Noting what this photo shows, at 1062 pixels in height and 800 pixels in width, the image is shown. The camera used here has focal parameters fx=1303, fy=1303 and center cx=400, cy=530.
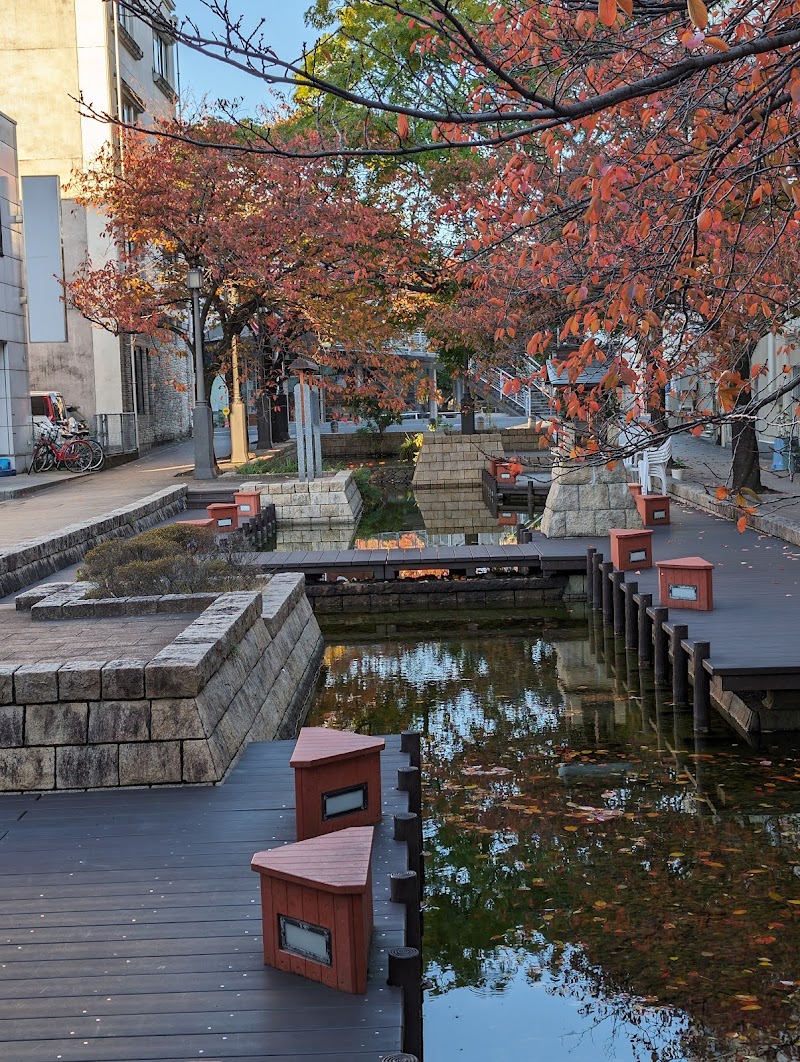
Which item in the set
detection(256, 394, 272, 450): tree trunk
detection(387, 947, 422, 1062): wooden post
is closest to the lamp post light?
detection(256, 394, 272, 450): tree trunk

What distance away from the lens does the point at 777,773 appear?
400 inches

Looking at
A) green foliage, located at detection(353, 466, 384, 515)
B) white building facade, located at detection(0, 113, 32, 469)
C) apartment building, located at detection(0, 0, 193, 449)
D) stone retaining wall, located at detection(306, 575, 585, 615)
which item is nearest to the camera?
stone retaining wall, located at detection(306, 575, 585, 615)

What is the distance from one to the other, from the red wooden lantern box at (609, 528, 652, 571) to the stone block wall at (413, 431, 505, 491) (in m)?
21.0

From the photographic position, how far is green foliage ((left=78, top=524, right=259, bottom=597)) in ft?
41.0

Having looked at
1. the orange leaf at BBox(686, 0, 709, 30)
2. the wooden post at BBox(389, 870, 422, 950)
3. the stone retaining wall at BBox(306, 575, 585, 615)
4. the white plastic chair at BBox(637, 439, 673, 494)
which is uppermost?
the orange leaf at BBox(686, 0, 709, 30)

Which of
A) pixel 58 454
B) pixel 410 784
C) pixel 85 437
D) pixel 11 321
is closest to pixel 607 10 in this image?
pixel 410 784

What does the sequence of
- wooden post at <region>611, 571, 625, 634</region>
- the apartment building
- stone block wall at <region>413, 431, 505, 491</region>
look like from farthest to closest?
the apartment building < stone block wall at <region>413, 431, 505, 491</region> < wooden post at <region>611, 571, 625, 634</region>

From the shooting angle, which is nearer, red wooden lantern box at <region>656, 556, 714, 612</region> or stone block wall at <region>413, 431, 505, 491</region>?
red wooden lantern box at <region>656, 556, 714, 612</region>

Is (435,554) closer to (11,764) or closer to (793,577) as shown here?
(793,577)

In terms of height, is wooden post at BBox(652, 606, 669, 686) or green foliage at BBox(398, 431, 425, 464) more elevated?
green foliage at BBox(398, 431, 425, 464)

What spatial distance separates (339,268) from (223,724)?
23.2m

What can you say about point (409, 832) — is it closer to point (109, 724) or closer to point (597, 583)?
point (109, 724)

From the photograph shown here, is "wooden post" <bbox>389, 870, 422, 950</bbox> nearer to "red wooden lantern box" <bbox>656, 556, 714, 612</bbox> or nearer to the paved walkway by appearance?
the paved walkway

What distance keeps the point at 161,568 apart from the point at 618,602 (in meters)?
5.94
